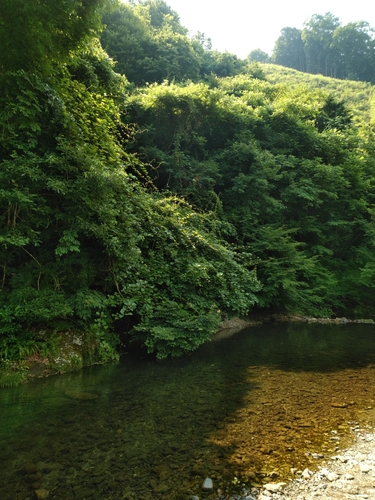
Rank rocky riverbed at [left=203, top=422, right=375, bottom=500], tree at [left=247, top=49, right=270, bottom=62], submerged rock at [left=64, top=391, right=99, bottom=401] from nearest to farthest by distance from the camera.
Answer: rocky riverbed at [left=203, top=422, right=375, bottom=500], submerged rock at [left=64, top=391, right=99, bottom=401], tree at [left=247, top=49, right=270, bottom=62]

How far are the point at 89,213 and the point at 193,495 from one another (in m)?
7.18

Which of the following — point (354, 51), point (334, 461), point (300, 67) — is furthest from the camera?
point (300, 67)

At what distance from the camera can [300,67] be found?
89250 mm

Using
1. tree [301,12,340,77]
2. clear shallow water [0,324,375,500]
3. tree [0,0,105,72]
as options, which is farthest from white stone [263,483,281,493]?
tree [301,12,340,77]

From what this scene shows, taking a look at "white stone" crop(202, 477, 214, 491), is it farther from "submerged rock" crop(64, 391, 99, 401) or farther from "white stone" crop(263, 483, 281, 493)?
"submerged rock" crop(64, 391, 99, 401)

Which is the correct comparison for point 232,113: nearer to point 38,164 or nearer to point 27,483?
point 38,164

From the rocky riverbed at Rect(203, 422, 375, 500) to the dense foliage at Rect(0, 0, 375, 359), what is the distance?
6038 mm

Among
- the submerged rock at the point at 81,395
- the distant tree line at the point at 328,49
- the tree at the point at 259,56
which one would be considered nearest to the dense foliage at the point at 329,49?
the distant tree line at the point at 328,49

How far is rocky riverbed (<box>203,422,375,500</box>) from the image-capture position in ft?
12.2

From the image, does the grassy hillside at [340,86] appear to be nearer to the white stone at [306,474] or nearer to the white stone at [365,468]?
the white stone at [365,468]

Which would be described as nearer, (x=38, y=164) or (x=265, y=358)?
(x=38, y=164)

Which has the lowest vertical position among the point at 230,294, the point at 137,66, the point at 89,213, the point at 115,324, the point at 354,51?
the point at 115,324

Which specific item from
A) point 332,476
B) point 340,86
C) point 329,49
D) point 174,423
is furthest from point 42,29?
point 329,49

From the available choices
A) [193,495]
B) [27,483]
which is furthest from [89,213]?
[193,495]
